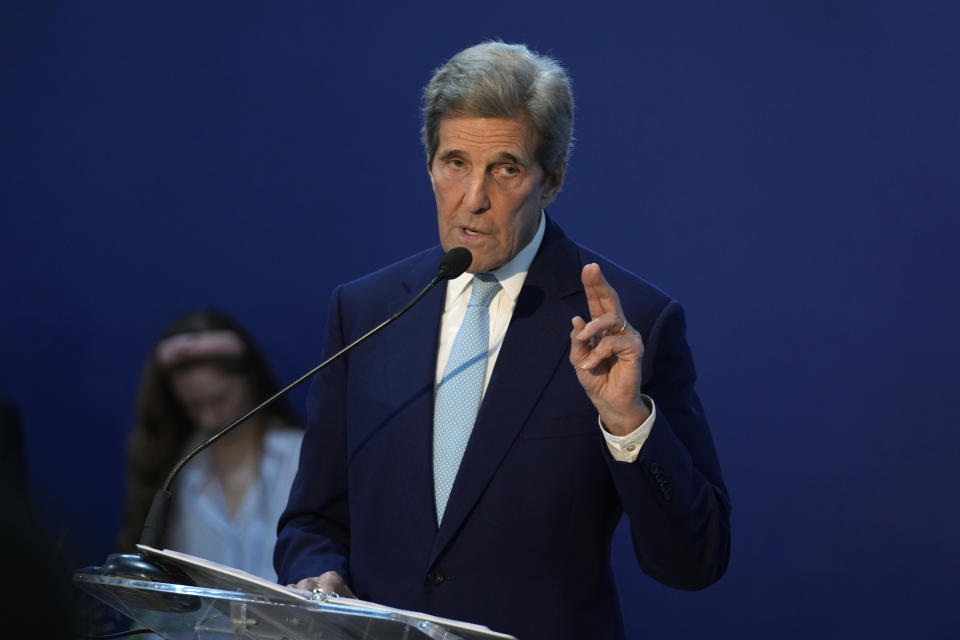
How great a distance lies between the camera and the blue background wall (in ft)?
8.23

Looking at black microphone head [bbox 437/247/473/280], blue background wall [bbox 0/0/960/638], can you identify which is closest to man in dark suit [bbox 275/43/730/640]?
black microphone head [bbox 437/247/473/280]

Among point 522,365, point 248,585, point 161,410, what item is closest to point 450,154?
point 522,365

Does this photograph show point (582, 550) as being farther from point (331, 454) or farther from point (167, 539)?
point (167, 539)

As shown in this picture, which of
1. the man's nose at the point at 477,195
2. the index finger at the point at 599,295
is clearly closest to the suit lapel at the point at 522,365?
the man's nose at the point at 477,195

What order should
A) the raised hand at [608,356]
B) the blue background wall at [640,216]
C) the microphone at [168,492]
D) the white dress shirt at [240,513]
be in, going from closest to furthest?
the microphone at [168,492] → the raised hand at [608,356] → the blue background wall at [640,216] → the white dress shirt at [240,513]

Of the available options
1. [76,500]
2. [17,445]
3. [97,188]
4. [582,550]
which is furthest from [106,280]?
[582,550]

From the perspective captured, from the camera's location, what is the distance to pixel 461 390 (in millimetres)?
1710

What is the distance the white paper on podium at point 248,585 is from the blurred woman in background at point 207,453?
61.3 inches

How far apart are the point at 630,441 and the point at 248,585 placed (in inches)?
20.9

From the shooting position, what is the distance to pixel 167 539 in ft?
9.57

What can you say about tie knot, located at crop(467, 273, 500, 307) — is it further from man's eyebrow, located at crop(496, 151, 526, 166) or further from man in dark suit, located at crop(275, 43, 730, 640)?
man's eyebrow, located at crop(496, 151, 526, 166)

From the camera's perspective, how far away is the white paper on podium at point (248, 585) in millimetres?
1090

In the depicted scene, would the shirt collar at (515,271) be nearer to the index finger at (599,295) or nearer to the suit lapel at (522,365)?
the suit lapel at (522,365)

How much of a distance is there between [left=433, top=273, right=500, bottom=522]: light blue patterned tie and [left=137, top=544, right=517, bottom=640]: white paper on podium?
448mm
